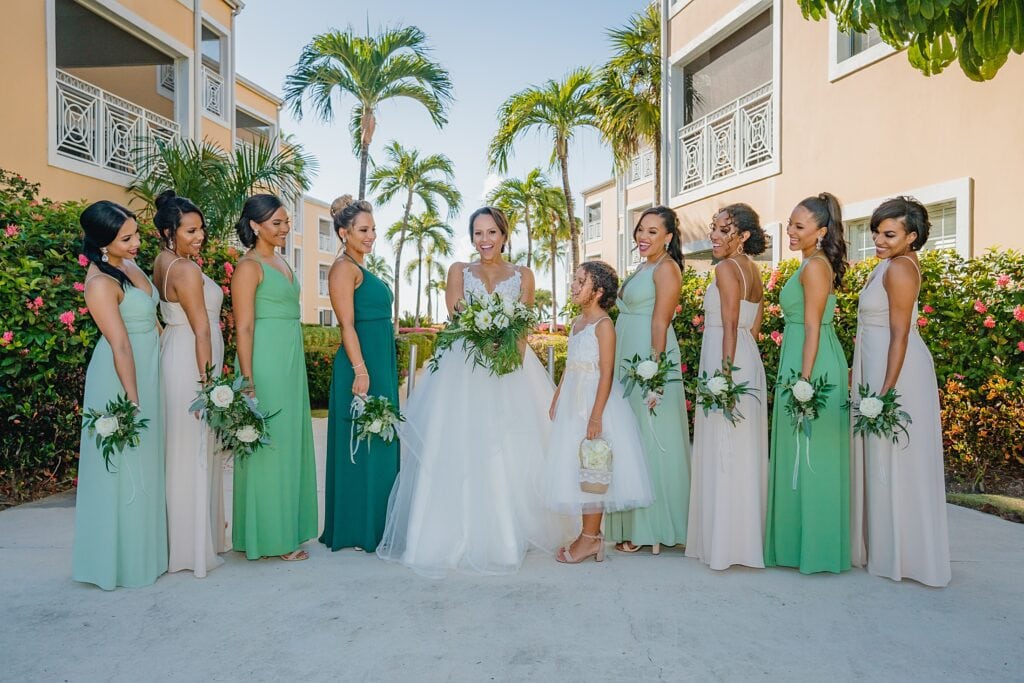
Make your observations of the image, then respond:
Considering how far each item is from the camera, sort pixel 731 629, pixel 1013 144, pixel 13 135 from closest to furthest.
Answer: pixel 731 629 < pixel 1013 144 < pixel 13 135

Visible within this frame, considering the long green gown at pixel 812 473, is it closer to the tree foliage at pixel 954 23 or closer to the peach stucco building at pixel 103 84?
the tree foliage at pixel 954 23

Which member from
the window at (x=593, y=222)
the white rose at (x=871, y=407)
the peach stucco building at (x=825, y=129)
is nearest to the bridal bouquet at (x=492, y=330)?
the white rose at (x=871, y=407)

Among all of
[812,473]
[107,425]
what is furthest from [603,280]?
[107,425]

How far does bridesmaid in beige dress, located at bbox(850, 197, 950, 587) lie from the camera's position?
4086 mm

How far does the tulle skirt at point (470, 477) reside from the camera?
4398mm

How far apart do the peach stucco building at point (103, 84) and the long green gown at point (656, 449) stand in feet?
34.6

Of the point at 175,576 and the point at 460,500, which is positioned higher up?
the point at 460,500

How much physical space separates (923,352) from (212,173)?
10.6 meters

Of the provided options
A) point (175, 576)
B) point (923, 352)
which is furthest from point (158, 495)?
point (923, 352)

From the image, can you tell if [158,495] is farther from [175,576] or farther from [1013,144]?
[1013,144]

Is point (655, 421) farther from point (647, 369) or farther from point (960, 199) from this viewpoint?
point (960, 199)

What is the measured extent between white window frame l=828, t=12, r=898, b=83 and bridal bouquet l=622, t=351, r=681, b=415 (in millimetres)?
6343

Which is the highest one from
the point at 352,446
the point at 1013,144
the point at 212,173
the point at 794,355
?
the point at 212,173

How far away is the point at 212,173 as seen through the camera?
36.6ft
